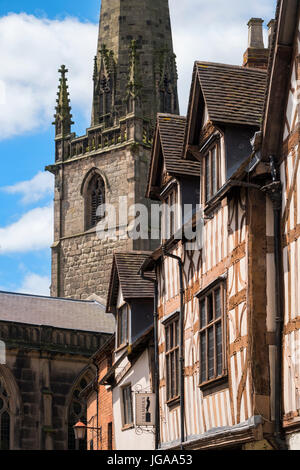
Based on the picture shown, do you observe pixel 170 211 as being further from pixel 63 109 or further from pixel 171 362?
pixel 63 109

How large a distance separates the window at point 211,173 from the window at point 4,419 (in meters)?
22.6

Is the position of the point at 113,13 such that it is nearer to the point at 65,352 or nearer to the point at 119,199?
the point at 119,199

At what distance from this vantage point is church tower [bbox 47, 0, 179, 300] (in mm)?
52875

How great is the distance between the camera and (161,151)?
19.8m

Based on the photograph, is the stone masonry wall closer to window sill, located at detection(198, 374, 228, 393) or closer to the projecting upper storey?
the projecting upper storey

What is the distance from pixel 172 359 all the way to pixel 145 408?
6.95 feet

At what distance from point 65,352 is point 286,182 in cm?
2643

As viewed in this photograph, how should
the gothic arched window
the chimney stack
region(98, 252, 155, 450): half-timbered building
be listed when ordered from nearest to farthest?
the chimney stack
region(98, 252, 155, 450): half-timbered building
the gothic arched window

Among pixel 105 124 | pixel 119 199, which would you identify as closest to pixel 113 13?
pixel 105 124

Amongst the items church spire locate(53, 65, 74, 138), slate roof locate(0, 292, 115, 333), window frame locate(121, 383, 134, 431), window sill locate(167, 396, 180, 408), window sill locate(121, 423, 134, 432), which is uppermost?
church spire locate(53, 65, 74, 138)

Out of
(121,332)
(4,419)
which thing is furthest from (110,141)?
(121,332)

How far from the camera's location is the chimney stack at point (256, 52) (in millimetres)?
19438

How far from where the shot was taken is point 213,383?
15648mm

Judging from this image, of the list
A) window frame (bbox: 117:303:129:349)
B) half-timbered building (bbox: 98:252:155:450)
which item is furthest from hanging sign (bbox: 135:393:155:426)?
window frame (bbox: 117:303:129:349)
